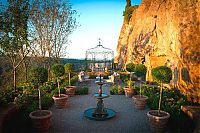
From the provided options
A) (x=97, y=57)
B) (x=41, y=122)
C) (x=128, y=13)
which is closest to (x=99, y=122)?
(x=41, y=122)

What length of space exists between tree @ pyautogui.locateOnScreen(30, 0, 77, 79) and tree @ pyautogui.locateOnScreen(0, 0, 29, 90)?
353 centimetres

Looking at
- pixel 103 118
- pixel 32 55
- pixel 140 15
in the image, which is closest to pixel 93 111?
pixel 103 118

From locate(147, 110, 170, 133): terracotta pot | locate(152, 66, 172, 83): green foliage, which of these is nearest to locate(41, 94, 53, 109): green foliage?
locate(147, 110, 170, 133): terracotta pot

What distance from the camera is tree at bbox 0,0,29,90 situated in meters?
9.46

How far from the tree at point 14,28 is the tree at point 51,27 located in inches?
139

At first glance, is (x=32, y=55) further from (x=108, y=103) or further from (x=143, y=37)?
(x=143, y=37)

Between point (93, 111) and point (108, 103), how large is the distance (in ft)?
6.30

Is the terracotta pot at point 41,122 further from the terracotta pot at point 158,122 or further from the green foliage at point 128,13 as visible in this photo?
the green foliage at point 128,13

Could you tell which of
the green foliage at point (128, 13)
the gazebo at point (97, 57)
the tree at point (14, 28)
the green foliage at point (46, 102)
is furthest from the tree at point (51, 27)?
the green foliage at point (128, 13)

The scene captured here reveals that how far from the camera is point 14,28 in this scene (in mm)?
9656

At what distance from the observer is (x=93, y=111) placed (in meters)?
7.70

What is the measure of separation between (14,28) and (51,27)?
6109 millimetres

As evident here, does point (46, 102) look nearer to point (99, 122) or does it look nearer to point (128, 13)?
point (99, 122)

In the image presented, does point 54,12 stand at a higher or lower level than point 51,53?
higher
